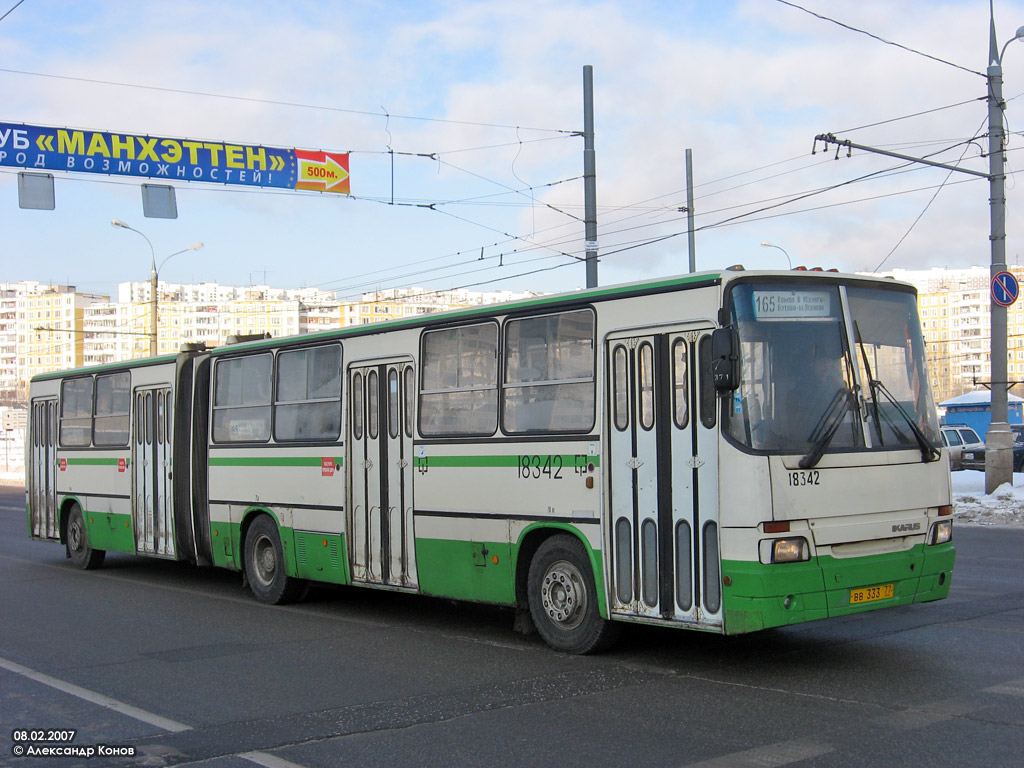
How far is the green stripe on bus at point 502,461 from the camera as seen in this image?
8633 millimetres

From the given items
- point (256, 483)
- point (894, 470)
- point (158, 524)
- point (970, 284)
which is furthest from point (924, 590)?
point (970, 284)

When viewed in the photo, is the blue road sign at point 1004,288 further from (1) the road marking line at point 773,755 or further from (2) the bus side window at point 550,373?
(1) the road marking line at point 773,755

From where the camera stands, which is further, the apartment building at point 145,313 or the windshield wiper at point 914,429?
the apartment building at point 145,313

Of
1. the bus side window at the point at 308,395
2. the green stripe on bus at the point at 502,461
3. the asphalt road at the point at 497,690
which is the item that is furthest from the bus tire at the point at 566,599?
the bus side window at the point at 308,395

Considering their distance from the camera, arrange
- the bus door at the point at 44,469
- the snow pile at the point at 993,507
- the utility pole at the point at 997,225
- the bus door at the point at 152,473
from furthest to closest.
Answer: the utility pole at the point at 997,225 → the snow pile at the point at 993,507 → the bus door at the point at 44,469 → the bus door at the point at 152,473

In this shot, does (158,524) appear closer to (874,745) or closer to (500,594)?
(500,594)

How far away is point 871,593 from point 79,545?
1274cm

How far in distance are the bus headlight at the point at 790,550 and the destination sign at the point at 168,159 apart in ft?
51.9

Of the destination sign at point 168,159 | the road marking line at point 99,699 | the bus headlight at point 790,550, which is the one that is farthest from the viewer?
the destination sign at point 168,159

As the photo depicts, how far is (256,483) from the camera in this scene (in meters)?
12.7

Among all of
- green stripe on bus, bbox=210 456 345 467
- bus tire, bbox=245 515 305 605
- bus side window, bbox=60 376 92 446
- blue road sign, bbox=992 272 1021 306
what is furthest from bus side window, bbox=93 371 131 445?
blue road sign, bbox=992 272 1021 306

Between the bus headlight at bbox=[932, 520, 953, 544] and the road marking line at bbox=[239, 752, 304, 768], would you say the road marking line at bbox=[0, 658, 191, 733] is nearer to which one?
the road marking line at bbox=[239, 752, 304, 768]

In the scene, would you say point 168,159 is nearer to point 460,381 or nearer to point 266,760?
point 460,381

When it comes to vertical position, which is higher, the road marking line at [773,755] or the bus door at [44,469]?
the bus door at [44,469]
